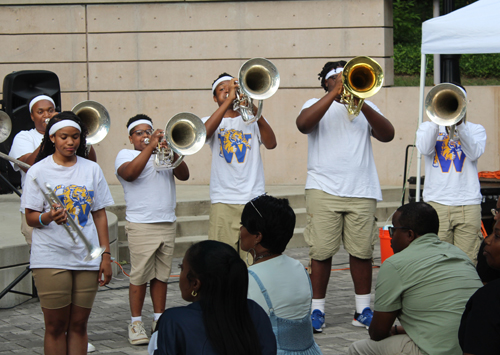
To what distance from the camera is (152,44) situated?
11.4 metres

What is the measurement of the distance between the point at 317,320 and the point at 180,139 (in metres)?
1.71

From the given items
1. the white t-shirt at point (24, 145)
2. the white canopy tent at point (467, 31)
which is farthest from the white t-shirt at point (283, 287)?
the white canopy tent at point (467, 31)

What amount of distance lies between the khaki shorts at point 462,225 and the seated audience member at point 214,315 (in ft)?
11.0

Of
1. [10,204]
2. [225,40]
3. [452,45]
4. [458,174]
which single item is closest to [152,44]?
[225,40]

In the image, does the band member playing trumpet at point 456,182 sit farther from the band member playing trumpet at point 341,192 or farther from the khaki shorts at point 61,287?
the khaki shorts at point 61,287

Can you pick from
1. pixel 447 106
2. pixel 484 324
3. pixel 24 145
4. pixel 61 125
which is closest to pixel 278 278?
pixel 484 324

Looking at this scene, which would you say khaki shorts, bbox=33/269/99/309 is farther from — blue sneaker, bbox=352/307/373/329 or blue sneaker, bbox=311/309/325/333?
blue sneaker, bbox=352/307/373/329

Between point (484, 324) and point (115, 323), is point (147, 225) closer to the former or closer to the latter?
point (115, 323)

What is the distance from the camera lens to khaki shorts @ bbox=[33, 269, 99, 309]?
3887mm

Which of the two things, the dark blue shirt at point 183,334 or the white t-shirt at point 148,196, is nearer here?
the dark blue shirt at point 183,334

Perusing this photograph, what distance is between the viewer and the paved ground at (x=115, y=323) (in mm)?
4840

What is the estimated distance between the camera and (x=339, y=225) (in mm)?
5223

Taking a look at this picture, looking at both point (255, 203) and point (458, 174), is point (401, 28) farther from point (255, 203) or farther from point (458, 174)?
point (255, 203)

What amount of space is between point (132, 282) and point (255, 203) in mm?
1967
